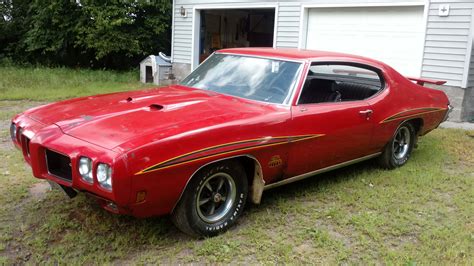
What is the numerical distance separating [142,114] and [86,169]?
2.39 ft

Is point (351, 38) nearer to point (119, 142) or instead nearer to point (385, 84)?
point (385, 84)

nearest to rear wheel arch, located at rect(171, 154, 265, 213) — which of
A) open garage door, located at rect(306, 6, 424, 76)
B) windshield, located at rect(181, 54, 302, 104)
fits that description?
windshield, located at rect(181, 54, 302, 104)

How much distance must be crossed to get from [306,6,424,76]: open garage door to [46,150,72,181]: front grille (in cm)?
798

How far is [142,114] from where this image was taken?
3.55 metres

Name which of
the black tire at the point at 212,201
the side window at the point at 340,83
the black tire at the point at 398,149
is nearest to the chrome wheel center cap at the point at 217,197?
the black tire at the point at 212,201

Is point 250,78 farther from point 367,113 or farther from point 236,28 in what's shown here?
point 236,28

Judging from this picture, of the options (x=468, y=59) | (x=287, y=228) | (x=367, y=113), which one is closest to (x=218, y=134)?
(x=287, y=228)

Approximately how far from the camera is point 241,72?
4.52 m

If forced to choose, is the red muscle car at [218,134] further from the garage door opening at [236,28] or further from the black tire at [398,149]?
the garage door opening at [236,28]

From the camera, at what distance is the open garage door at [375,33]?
9367 millimetres

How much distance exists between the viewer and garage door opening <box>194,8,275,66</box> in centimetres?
1589

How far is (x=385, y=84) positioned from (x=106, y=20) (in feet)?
42.6

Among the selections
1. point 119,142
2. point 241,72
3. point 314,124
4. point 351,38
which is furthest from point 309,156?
point 351,38

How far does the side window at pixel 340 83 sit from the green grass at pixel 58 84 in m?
7.45
